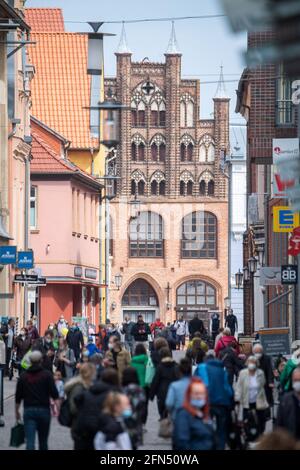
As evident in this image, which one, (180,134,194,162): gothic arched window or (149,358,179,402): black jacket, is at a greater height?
(180,134,194,162): gothic arched window

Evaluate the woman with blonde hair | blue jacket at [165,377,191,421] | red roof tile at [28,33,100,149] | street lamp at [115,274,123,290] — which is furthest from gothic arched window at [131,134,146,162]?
blue jacket at [165,377,191,421]

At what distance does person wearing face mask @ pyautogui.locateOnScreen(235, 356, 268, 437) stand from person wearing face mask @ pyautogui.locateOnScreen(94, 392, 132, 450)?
24.1 ft

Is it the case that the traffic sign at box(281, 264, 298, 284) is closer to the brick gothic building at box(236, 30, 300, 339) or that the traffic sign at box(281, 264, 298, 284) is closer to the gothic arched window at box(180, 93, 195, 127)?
the brick gothic building at box(236, 30, 300, 339)

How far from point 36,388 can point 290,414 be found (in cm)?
307

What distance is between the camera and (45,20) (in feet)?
260

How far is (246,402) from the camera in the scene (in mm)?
18859

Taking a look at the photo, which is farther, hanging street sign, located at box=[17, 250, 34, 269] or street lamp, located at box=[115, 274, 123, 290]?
street lamp, located at box=[115, 274, 123, 290]

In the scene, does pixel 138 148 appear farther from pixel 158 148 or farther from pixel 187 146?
pixel 187 146

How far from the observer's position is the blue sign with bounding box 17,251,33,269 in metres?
39.8

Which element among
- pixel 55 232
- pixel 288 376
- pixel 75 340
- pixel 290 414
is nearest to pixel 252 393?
pixel 288 376

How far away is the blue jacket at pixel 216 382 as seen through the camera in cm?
1773

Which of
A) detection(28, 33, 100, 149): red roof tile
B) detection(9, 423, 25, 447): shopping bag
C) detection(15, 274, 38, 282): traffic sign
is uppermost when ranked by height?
detection(28, 33, 100, 149): red roof tile

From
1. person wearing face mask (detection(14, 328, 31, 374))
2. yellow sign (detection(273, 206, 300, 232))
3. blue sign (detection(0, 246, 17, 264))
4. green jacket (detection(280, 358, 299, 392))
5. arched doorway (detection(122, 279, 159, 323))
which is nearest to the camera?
green jacket (detection(280, 358, 299, 392))

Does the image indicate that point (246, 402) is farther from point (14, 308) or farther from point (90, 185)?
point (90, 185)
